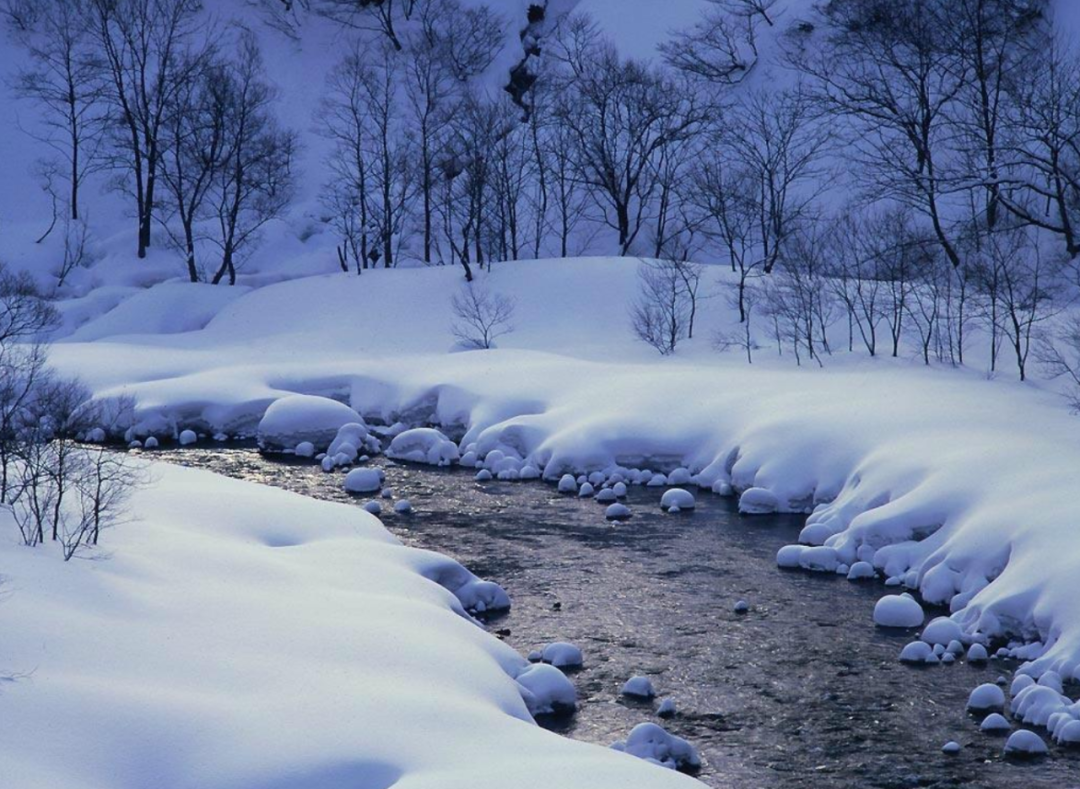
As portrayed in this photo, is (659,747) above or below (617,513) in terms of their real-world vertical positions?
below

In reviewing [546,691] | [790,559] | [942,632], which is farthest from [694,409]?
[546,691]

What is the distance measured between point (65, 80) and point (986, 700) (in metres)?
57.5

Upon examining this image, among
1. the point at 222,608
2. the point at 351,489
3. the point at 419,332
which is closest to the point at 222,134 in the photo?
the point at 419,332

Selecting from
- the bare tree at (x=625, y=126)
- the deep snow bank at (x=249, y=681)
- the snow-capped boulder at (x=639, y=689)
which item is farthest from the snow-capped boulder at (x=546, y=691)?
the bare tree at (x=625, y=126)

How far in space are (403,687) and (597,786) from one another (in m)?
2.47

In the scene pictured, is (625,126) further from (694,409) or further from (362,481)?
(362,481)

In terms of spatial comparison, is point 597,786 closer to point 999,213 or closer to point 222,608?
point 222,608

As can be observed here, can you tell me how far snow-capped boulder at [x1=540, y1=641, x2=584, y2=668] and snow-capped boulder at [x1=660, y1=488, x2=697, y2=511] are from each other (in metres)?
7.89

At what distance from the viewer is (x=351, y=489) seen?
22.9m

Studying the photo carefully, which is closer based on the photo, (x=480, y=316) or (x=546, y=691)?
(x=546, y=691)

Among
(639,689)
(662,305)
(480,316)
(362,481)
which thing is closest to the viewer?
(639,689)

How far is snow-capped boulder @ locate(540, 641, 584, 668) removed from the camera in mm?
13195

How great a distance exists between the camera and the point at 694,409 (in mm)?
24844

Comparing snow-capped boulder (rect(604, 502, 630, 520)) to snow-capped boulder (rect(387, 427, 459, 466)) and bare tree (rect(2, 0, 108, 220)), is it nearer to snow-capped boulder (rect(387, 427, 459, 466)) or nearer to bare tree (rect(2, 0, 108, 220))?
snow-capped boulder (rect(387, 427, 459, 466))
